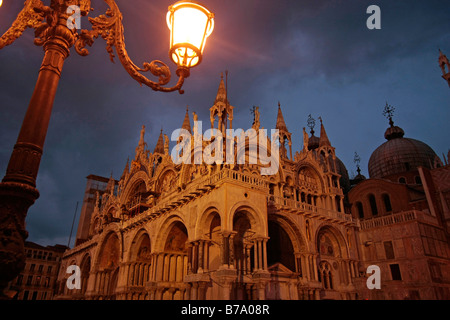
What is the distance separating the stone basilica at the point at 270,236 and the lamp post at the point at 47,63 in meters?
12.9

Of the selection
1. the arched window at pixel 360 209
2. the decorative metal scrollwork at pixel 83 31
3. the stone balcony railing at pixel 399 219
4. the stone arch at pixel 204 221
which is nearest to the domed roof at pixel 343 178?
the arched window at pixel 360 209

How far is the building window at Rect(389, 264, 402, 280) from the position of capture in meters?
24.1

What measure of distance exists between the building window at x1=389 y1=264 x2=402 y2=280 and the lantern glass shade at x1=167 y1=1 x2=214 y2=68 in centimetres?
2576

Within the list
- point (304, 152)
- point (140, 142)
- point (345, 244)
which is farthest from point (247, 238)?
point (140, 142)

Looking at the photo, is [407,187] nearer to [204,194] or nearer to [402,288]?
[402,288]

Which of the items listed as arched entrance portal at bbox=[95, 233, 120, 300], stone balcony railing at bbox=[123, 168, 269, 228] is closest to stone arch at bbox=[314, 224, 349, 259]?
stone balcony railing at bbox=[123, 168, 269, 228]

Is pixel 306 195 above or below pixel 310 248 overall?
above

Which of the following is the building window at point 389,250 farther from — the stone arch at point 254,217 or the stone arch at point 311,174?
the stone arch at point 254,217

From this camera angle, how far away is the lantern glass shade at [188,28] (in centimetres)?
490

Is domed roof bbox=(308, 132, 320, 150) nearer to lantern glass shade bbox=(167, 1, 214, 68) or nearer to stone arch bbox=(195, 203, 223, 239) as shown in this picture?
stone arch bbox=(195, 203, 223, 239)

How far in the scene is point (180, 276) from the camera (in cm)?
2336

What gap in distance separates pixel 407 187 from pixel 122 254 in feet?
95.6

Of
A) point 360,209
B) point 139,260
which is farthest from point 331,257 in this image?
point 139,260
